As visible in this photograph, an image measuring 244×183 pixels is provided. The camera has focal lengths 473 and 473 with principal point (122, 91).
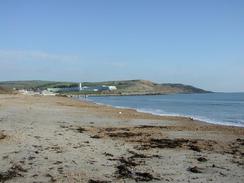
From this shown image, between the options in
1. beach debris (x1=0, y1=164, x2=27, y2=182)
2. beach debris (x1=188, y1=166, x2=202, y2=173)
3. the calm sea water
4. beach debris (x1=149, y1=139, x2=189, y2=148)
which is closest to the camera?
beach debris (x1=0, y1=164, x2=27, y2=182)

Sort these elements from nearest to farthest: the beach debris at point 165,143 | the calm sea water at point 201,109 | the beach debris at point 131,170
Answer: the beach debris at point 131,170 → the beach debris at point 165,143 → the calm sea water at point 201,109

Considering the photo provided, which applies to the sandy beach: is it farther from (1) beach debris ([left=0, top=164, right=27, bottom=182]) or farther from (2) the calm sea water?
(2) the calm sea water

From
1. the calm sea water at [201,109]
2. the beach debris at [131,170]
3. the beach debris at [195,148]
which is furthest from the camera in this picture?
the calm sea water at [201,109]

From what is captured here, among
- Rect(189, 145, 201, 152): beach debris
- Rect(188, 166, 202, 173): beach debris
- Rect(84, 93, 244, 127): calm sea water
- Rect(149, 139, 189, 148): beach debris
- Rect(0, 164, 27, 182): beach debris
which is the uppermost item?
Rect(0, 164, 27, 182): beach debris

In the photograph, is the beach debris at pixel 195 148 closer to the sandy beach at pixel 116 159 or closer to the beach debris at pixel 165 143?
the sandy beach at pixel 116 159

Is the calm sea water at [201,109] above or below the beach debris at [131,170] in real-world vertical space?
below

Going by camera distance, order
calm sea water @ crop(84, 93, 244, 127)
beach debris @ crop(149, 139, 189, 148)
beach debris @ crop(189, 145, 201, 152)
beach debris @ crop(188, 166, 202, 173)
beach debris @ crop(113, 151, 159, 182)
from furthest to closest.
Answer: calm sea water @ crop(84, 93, 244, 127), beach debris @ crop(149, 139, 189, 148), beach debris @ crop(189, 145, 201, 152), beach debris @ crop(188, 166, 202, 173), beach debris @ crop(113, 151, 159, 182)

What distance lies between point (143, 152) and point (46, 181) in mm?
4940

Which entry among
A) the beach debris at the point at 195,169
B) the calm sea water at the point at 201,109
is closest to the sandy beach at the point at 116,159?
the beach debris at the point at 195,169

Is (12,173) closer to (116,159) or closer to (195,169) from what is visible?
(116,159)

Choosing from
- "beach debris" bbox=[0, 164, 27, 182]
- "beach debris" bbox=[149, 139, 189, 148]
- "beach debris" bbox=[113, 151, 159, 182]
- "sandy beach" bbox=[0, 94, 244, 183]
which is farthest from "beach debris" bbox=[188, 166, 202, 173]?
"beach debris" bbox=[149, 139, 189, 148]

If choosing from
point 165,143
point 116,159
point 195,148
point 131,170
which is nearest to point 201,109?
point 165,143

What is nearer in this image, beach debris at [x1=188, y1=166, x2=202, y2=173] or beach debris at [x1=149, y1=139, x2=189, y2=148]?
beach debris at [x1=188, y1=166, x2=202, y2=173]

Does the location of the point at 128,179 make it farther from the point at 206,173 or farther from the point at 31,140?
the point at 31,140
